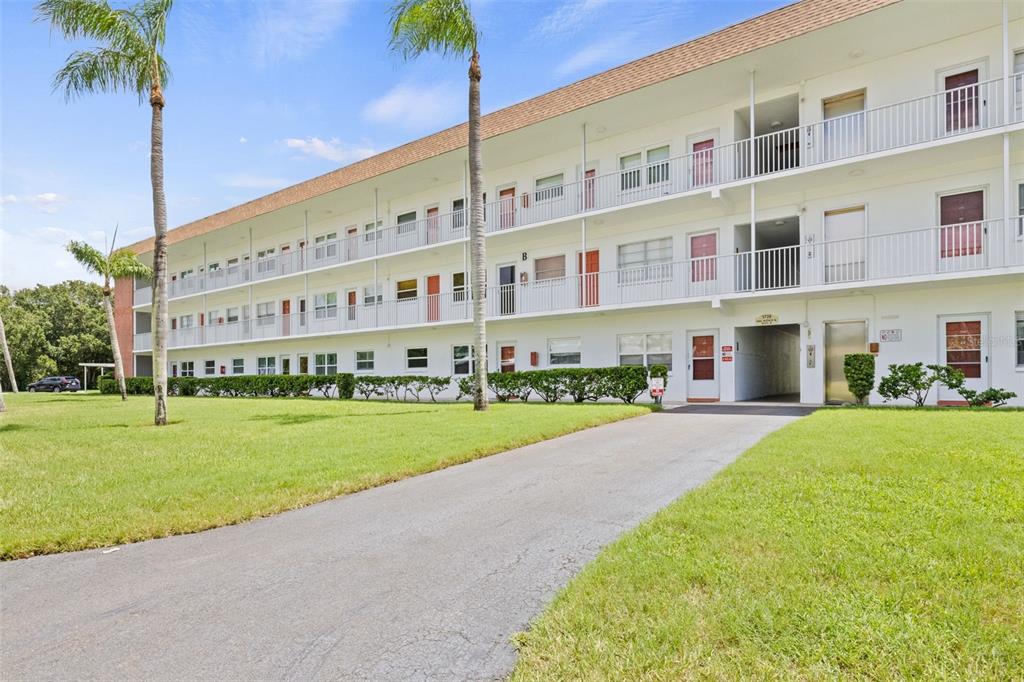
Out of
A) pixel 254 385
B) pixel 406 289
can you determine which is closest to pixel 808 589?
pixel 406 289

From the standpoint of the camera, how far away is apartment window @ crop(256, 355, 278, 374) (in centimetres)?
3391

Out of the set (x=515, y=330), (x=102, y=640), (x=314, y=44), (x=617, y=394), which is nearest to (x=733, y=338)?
(x=617, y=394)

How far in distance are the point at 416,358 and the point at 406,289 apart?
3.60m

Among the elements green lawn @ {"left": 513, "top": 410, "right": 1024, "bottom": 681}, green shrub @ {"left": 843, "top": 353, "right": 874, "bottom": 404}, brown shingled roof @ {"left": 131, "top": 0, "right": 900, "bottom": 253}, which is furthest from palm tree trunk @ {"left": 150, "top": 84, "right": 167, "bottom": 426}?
green shrub @ {"left": 843, "top": 353, "right": 874, "bottom": 404}

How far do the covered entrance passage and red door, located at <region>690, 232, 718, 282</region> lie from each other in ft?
6.92

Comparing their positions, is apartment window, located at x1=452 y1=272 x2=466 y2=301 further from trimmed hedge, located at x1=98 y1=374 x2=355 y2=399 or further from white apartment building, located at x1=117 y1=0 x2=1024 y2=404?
trimmed hedge, located at x1=98 y1=374 x2=355 y2=399

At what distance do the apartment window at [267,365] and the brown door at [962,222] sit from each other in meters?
31.5

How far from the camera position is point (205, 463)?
797 cm

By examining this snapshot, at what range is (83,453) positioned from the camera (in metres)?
9.12

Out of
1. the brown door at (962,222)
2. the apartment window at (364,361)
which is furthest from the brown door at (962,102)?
the apartment window at (364,361)

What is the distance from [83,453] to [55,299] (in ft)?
220

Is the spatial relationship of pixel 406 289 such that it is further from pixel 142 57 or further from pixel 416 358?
pixel 142 57

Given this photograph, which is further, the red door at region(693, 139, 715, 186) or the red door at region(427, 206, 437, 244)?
the red door at region(427, 206, 437, 244)

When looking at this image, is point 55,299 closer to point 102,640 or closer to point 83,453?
point 83,453
